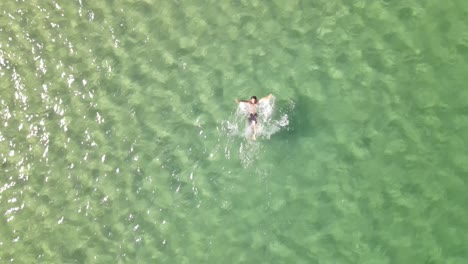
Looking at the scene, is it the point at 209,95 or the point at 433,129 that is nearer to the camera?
the point at 433,129

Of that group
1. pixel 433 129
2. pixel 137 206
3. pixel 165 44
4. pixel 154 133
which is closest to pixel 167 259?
pixel 137 206

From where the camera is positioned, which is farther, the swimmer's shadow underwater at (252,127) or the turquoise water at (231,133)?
the swimmer's shadow underwater at (252,127)

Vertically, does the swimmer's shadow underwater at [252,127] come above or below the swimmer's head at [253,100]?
below

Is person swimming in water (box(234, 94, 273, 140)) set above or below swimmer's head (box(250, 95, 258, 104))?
below

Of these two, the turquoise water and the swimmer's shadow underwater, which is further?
the swimmer's shadow underwater

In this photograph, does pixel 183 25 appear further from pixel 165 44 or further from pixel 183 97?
pixel 183 97
